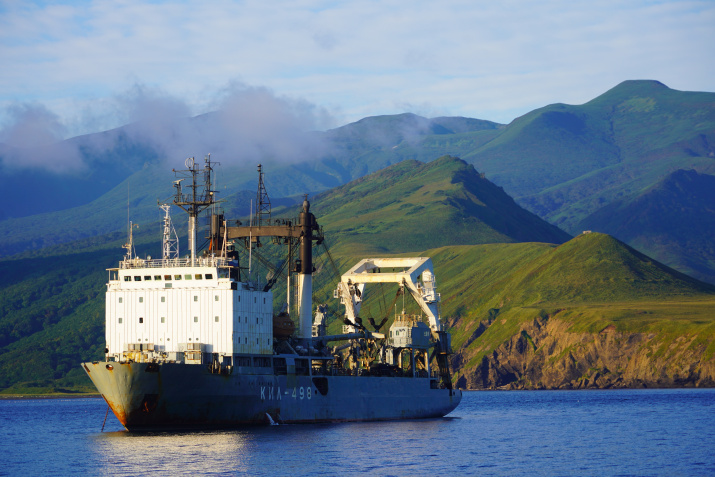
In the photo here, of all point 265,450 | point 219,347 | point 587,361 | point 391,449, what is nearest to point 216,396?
point 219,347

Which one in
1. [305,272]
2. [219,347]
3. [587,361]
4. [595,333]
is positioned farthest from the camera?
[587,361]

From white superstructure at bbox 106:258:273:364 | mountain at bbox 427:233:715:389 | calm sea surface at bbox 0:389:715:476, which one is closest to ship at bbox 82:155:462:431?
white superstructure at bbox 106:258:273:364

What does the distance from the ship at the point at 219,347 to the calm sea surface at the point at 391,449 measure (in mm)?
1676

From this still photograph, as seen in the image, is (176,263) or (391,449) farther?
(176,263)

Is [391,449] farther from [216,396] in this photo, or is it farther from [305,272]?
[305,272]

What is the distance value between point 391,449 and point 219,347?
12.5 metres

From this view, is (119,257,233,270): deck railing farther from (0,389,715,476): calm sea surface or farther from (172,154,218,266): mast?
(0,389,715,476): calm sea surface

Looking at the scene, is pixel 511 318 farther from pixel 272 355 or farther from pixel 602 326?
pixel 272 355

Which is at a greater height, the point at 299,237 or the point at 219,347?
the point at 299,237

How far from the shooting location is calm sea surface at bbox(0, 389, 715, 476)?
160 ft

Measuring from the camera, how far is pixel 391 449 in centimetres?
5584

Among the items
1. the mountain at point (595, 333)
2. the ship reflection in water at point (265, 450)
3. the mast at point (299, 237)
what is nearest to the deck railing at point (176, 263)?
the mast at point (299, 237)

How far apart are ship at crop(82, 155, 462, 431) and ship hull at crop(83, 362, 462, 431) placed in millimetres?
65

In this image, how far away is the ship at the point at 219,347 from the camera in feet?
190
